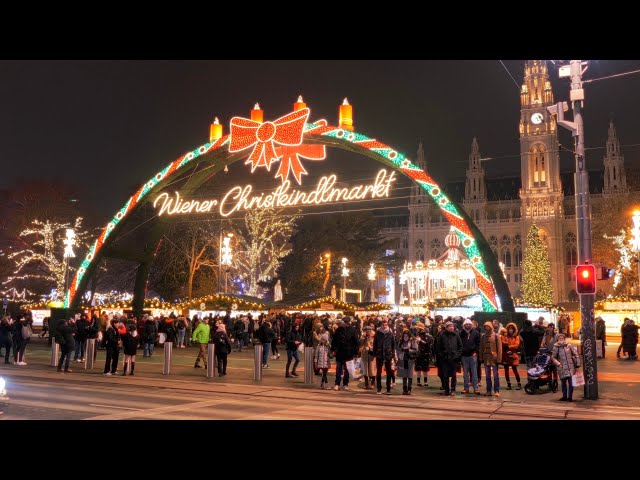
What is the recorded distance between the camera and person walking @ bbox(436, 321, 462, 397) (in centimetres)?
1339

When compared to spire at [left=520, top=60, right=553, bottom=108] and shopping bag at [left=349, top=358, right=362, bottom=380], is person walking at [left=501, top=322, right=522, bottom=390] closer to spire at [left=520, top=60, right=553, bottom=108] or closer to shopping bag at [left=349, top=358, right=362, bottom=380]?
shopping bag at [left=349, top=358, right=362, bottom=380]

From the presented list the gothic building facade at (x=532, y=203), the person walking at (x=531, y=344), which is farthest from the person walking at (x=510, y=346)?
the gothic building facade at (x=532, y=203)

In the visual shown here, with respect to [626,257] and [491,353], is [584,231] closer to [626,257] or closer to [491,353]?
[491,353]

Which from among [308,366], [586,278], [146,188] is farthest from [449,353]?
[146,188]

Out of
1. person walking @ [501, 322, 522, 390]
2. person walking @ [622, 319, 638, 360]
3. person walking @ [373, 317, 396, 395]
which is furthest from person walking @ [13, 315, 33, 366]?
person walking @ [622, 319, 638, 360]

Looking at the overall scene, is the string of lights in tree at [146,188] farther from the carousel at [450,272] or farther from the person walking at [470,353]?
the carousel at [450,272]

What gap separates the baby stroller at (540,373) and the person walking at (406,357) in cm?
258

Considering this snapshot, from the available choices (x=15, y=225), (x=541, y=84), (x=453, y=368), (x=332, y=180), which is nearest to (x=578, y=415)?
(x=453, y=368)

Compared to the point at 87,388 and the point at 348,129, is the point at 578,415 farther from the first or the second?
the point at 348,129

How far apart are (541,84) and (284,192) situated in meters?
86.4

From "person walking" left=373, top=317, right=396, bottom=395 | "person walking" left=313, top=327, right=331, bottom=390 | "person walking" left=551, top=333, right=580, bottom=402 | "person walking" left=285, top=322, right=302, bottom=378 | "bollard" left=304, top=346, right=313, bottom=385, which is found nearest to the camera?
"person walking" left=551, top=333, right=580, bottom=402

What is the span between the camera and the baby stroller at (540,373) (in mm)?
13383

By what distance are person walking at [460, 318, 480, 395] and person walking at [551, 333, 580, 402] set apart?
1679 millimetres

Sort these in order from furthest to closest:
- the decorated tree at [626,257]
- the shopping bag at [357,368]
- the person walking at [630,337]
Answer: the decorated tree at [626,257], the person walking at [630,337], the shopping bag at [357,368]
